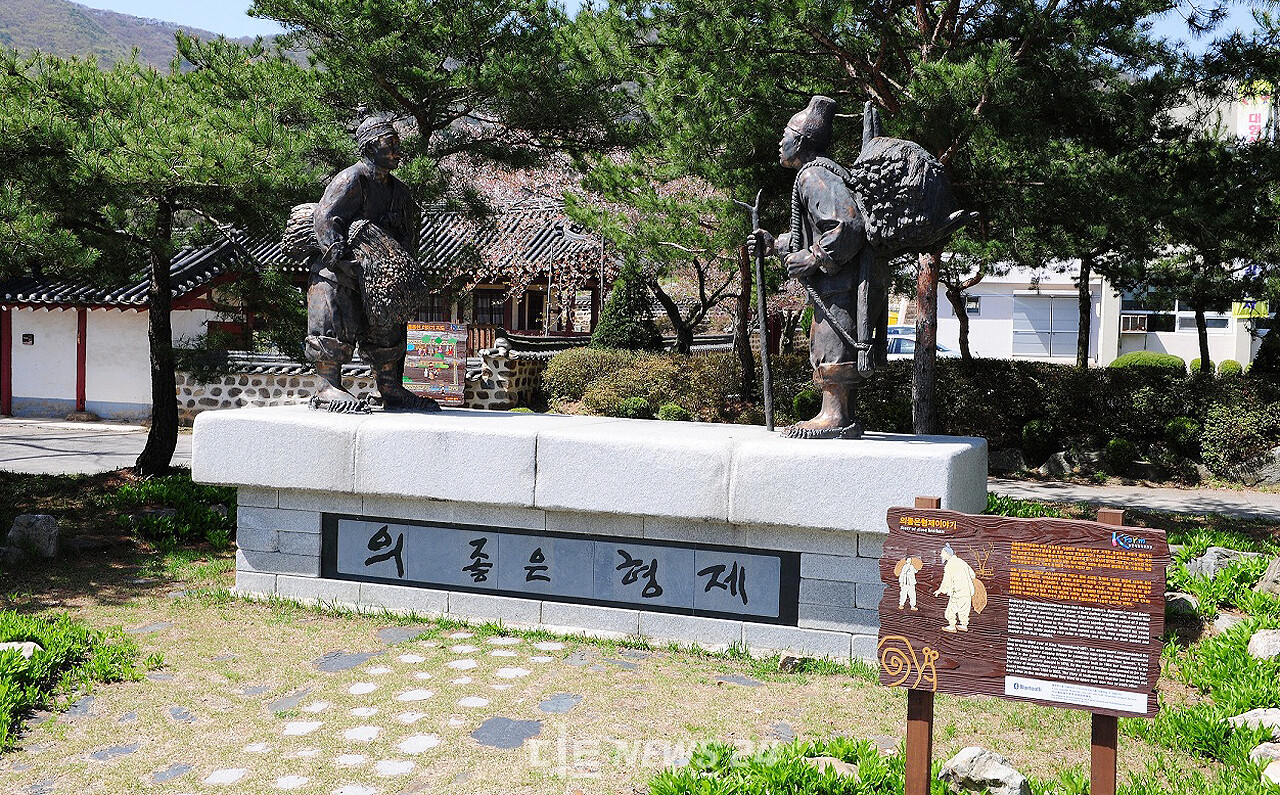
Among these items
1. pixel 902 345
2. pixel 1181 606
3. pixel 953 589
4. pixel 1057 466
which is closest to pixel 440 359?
pixel 1057 466

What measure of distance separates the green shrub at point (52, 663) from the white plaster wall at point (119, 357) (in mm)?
13811

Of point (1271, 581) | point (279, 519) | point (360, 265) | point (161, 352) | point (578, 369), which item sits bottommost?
point (1271, 581)

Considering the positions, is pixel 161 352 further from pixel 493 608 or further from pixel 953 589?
pixel 953 589

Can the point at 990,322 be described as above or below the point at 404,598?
above

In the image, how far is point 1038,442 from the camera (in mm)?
14023

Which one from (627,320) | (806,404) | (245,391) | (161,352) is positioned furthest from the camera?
(627,320)

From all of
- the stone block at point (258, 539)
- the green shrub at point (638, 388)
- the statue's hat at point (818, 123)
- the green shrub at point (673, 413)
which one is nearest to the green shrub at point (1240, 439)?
the green shrub at point (673, 413)

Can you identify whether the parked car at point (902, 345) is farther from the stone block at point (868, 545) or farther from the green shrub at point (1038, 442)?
the stone block at point (868, 545)

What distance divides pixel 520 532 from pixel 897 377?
32.6 feet

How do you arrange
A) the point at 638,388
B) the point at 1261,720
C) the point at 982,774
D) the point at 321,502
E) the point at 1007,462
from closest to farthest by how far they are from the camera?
the point at 982,774, the point at 1261,720, the point at 321,502, the point at 1007,462, the point at 638,388

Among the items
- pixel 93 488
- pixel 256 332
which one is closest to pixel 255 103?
pixel 256 332

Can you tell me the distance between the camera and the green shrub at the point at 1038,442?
45.9 ft

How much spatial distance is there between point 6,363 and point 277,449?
15957 millimetres

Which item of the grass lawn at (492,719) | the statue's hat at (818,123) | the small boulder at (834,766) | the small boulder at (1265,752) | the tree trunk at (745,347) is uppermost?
the statue's hat at (818,123)
